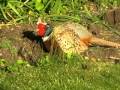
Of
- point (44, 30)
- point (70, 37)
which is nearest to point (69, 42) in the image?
point (70, 37)

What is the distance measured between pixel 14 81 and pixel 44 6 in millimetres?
2274

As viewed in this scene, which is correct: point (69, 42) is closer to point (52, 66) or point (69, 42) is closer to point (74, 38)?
point (74, 38)

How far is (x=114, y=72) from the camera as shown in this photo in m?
6.14

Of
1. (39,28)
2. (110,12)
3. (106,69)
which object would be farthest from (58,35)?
(110,12)

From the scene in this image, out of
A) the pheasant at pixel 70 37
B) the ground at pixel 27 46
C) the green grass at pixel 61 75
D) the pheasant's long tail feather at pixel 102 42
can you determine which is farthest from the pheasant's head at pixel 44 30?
the pheasant's long tail feather at pixel 102 42

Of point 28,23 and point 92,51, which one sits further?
point 28,23

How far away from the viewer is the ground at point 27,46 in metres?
6.65

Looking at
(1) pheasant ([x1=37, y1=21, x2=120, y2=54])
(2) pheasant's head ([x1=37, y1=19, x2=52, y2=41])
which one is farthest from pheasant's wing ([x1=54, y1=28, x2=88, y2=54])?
(2) pheasant's head ([x1=37, y1=19, x2=52, y2=41])

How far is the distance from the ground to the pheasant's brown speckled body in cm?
9

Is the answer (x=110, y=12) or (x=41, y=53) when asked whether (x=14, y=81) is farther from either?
(x=110, y=12)

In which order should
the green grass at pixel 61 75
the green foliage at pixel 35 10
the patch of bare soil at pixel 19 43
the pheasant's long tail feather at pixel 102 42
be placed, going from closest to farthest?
the green grass at pixel 61 75
the patch of bare soil at pixel 19 43
the pheasant's long tail feather at pixel 102 42
the green foliage at pixel 35 10

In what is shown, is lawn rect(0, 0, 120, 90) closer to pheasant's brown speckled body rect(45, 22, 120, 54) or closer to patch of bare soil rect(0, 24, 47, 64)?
patch of bare soil rect(0, 24, 47, 64)

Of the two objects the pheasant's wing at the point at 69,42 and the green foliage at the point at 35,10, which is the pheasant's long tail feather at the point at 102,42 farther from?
the green foliage at the point at 35,10

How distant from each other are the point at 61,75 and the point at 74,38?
99 centimetres
